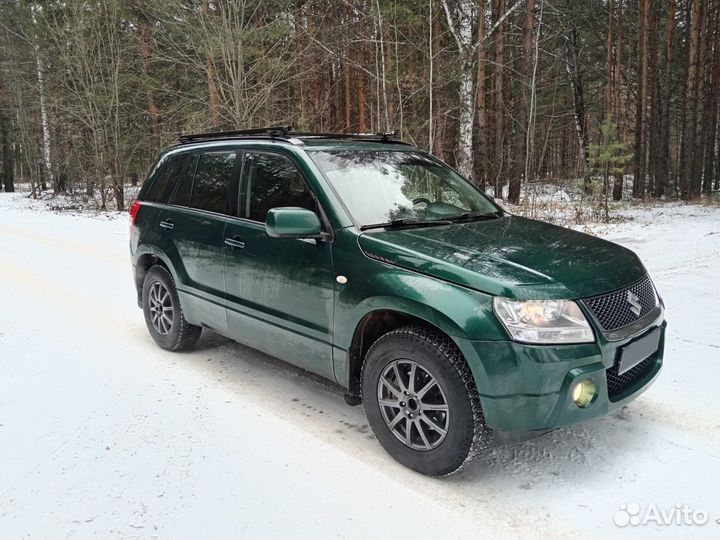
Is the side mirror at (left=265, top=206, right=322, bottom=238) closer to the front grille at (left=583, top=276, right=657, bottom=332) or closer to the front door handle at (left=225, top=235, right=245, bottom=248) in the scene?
the front door handle at (left=225, top=235, right=245, bottom=248)

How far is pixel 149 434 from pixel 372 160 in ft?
8.09

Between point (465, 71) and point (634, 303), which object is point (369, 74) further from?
point (634, 303)

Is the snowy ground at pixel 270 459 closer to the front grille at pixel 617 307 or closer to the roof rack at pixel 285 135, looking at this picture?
the front grille at pixel 617 307

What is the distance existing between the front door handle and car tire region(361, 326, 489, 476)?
57.3 inches

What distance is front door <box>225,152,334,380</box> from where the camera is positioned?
356 cm

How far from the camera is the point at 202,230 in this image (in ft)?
14.9

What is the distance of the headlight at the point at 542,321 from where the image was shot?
8.91 feet

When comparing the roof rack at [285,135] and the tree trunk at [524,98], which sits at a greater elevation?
the tree trunk at [524,98]

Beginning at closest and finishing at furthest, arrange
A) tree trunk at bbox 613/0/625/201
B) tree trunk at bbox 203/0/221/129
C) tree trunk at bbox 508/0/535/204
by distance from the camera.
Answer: tree trunk at bbox 203/0/221/129
tree trunk at bbox 508/0/535/204
tree trunk at bbox 613/0/625/201

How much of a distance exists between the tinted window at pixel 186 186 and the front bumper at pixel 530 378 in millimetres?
3140

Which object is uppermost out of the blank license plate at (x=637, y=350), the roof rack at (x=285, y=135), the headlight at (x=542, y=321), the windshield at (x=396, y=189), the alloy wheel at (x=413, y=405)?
the roof rack at (x=285, y=135)

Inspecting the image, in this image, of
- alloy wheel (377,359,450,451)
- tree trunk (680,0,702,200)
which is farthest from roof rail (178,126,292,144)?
tree trunk (680,0,702,200)

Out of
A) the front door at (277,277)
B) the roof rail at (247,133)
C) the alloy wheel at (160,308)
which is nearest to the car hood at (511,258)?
the front door at (277,277)

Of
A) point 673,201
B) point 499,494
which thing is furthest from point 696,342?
point 673,201
